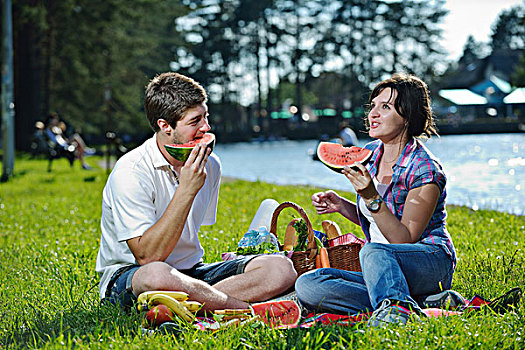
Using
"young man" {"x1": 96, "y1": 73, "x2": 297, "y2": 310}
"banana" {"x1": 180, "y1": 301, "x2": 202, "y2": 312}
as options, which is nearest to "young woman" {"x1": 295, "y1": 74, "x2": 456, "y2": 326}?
"young man" {"x1": 96, "y1": 73, "x2": 297, "y2": 310}

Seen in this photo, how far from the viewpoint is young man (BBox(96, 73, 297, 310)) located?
12.0 ft

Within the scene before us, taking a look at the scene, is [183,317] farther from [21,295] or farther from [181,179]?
[21,295]

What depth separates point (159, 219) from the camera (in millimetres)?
3686

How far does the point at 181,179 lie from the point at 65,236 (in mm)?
4089

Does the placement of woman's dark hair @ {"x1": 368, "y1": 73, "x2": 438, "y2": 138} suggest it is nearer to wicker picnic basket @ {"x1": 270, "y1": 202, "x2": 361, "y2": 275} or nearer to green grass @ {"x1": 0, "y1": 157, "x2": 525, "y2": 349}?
wicker picnic basket @ {"x1": 270, "y1": 202, "x2": 361, "y2": 275}

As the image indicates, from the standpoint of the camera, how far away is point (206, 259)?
535 cm

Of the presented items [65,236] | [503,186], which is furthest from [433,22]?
[65,236]

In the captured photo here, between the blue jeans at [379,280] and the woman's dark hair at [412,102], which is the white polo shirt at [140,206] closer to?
the blue jeans at [379,280]

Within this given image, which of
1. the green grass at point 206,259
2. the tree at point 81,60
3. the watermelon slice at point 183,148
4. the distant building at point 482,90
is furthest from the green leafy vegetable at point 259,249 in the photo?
the distant building at point 482,90

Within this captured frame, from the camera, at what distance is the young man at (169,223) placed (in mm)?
3648

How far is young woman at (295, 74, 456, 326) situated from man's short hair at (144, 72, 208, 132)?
103cm

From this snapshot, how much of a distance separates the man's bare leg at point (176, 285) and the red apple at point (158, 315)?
130 mm

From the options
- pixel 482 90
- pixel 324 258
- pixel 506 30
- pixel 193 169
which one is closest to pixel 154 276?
pixel 193 169

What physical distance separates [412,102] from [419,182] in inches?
20.6
